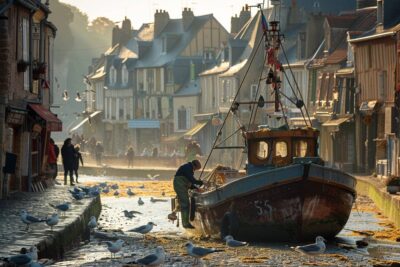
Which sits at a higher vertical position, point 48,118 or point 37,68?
point 37,68

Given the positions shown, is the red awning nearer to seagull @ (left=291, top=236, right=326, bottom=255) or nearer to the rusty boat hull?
the rusty boat hull

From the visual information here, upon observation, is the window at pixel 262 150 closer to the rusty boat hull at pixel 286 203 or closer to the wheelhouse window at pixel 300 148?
the wheelhouse window at pixel 300 148

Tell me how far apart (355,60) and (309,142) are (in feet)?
113

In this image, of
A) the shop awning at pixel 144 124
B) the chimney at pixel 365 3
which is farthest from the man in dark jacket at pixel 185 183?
the shop awning at pixel 144 124

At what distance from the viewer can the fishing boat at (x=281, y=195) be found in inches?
1229

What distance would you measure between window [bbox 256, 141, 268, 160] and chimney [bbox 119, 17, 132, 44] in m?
90.0

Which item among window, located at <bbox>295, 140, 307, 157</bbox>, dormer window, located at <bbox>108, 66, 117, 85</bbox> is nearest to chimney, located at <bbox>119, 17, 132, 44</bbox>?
dormer window, located at <bbox>108, 66, 117, 85</bbox>

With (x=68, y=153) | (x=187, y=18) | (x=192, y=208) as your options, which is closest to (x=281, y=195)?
(x=192, y=208)

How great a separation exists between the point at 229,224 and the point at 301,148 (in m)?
2.68

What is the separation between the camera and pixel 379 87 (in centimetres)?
6322

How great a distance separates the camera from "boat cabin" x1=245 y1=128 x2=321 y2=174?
110 ft

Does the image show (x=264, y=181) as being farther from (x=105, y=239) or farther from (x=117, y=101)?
(x=117, y=101)

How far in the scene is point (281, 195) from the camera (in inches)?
1235

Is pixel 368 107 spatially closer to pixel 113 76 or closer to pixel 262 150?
pixel 262 150
